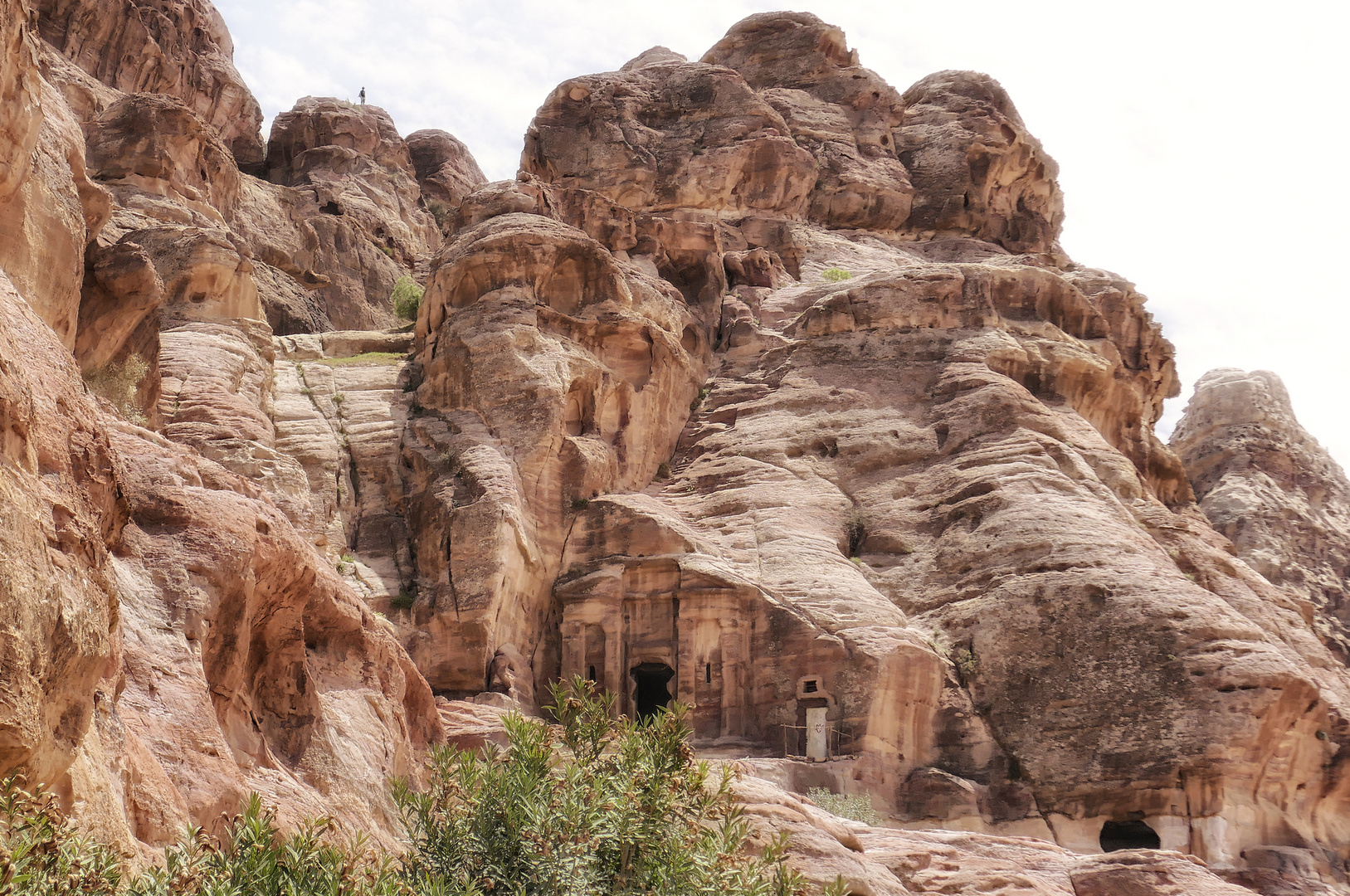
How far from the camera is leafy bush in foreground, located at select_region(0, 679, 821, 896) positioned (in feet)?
32.8

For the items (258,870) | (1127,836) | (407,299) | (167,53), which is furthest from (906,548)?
(167,53)

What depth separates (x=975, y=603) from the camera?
34.1 metres

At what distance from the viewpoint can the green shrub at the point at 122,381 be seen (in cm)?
2392

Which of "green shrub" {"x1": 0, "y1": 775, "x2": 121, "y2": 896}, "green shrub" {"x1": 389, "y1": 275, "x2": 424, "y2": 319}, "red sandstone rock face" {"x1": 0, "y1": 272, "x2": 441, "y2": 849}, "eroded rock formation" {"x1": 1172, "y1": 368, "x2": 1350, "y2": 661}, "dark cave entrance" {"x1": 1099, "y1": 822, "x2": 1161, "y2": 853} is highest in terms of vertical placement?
"green shrub" {"x1": 389, "y1": 275, "x2": 424, "y2": 319}

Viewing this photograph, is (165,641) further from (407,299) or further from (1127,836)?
(407,299)

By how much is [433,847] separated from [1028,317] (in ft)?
124

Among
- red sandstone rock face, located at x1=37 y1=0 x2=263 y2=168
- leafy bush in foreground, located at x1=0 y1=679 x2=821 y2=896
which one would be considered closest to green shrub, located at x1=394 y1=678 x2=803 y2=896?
leafy bush in foreground, located at x1=0 y1=679 x2=821 y2=896

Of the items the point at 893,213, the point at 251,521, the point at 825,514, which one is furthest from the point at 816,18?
the point at 251,521

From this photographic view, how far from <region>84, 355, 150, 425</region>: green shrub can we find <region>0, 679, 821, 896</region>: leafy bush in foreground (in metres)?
12.9

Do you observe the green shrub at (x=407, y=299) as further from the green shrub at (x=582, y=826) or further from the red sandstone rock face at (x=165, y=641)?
the green shrub at (x=582, y=826)

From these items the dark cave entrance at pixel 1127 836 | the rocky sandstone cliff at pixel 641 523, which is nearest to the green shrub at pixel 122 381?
the rocky sandstone cliff at pixel 641 523

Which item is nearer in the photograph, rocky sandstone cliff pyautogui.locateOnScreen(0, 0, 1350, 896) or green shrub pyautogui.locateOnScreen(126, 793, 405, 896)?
green shrub pyautogui.locateOnScreen(126, 793, 405, 896)

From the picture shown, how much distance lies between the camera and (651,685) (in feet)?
116

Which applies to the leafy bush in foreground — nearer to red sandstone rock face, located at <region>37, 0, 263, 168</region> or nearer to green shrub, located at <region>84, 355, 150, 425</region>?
green shrub, located at <region>84, 355, 150, 425</region>
